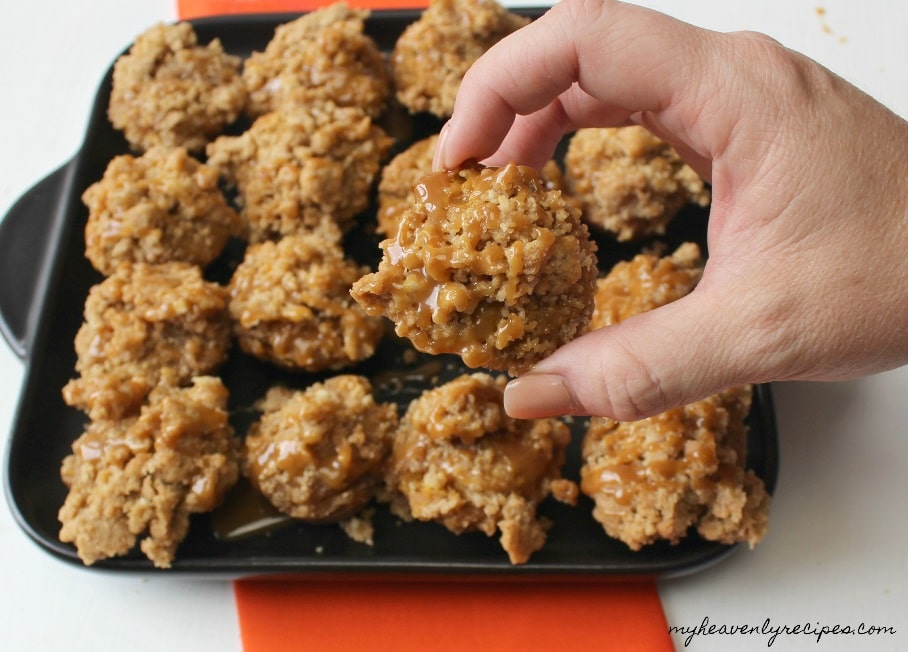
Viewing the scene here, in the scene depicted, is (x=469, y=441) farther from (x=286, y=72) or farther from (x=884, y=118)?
(x=286, y=72)

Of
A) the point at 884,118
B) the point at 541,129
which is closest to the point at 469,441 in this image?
the point at 541,129

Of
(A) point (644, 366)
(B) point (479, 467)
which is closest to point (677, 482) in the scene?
(B) point (479, 467)

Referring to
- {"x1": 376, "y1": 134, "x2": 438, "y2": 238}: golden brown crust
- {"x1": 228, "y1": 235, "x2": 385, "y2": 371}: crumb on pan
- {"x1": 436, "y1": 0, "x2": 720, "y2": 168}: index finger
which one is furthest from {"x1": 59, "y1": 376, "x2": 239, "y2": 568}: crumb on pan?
{"x1": 436, "y1": 0, "x2": 720, "y2": 168}: index finger

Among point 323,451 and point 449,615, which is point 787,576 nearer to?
point 449,615

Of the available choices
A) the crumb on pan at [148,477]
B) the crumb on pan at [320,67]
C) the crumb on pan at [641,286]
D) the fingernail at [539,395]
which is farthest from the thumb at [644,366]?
the crumb on pan at [320,67]

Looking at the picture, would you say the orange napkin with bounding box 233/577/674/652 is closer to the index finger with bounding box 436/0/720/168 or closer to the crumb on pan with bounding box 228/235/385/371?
the crumb on pan with bounding box 228/235/385/371

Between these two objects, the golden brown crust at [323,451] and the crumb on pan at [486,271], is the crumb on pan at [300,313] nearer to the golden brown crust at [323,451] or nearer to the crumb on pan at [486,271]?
the golden brown crust at [323,451]
